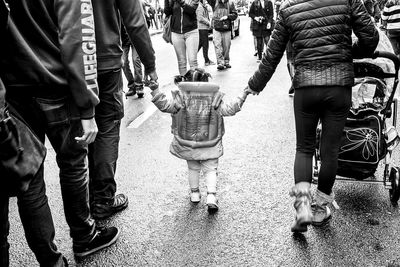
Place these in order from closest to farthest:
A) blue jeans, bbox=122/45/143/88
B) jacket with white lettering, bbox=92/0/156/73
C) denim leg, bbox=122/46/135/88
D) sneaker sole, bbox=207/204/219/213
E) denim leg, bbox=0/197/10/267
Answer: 1. denim leg, bbox=0/197/10/267
2. jacket with white lettering, bbox=92/0/156/73
3. sneaker sole, bbox=207/204/219/213
4. denim leg, bbox=122/46/135/88
5. blue jeans, bbox=122/45/143/88

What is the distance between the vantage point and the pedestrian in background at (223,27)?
1100 cm

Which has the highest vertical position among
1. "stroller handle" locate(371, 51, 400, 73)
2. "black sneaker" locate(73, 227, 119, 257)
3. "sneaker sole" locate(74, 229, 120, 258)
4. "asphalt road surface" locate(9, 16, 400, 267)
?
"stroller handle" locate(371, 51, 400, 73)

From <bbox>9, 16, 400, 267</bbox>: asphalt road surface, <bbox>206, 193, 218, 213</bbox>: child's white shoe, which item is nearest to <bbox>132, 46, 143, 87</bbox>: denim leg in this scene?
<bbox>9, 16, 400, 267</bbox>: asphalt road surface

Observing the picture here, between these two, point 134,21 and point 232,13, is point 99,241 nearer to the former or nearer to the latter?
point 134,21

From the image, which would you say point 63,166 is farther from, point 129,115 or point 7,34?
point 129,115

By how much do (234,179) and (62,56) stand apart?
246cm

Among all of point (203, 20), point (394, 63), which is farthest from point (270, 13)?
point (394, 63)

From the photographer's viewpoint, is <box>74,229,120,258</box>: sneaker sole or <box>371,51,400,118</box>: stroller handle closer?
<box>74,229,120,258</box>: sneaker sole

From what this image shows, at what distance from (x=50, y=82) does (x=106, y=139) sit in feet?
3.76

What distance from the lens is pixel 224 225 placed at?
11.8 ft

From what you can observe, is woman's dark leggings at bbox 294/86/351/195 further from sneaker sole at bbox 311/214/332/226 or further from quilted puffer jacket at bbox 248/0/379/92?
sneaker sole at bbox 311/214/332/226

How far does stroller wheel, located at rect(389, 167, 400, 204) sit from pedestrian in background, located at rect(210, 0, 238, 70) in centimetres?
769

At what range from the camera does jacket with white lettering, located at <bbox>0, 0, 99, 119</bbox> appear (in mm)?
2375

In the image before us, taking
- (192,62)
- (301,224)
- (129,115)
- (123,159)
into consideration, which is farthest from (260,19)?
(301,224)
